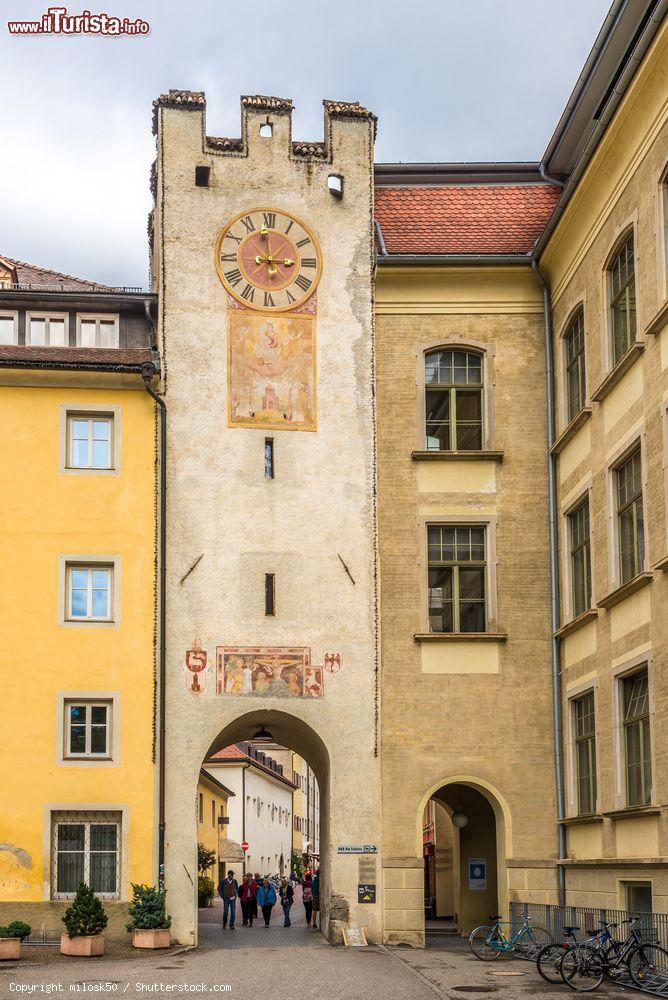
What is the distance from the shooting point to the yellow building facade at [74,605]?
27625mm

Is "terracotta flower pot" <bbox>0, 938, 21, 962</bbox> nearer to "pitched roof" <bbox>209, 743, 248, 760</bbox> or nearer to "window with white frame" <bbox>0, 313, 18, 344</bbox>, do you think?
"window with white frame" <bbox>0, 313, 18, 344</bbox>

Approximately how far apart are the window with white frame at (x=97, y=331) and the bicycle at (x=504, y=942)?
13.9m

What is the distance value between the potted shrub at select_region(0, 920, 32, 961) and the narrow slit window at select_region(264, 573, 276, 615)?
7561mm

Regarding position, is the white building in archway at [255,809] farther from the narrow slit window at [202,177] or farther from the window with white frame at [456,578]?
the narrow slit window at [202,177]

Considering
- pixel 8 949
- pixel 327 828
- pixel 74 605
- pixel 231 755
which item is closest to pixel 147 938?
pixel 8 949

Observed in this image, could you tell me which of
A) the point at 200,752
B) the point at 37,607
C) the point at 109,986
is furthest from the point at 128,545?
the point at 109,986

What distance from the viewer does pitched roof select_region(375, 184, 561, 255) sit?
31188mm

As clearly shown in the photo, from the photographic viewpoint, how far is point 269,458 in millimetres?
29969

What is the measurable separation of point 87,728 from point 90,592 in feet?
8.71

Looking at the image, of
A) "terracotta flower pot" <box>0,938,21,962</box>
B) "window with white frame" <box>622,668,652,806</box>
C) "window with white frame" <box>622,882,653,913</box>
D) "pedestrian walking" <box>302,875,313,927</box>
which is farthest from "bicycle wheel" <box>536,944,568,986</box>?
"pedestrian walking" <box>302,875,313,927</box>

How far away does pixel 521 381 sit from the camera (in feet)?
99.3

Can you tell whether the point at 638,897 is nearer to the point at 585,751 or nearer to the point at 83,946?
the point at 585,751

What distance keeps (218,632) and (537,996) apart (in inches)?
440

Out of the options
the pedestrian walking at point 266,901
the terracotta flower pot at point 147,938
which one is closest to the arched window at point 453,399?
the terracotta flower pot at point 147,938
